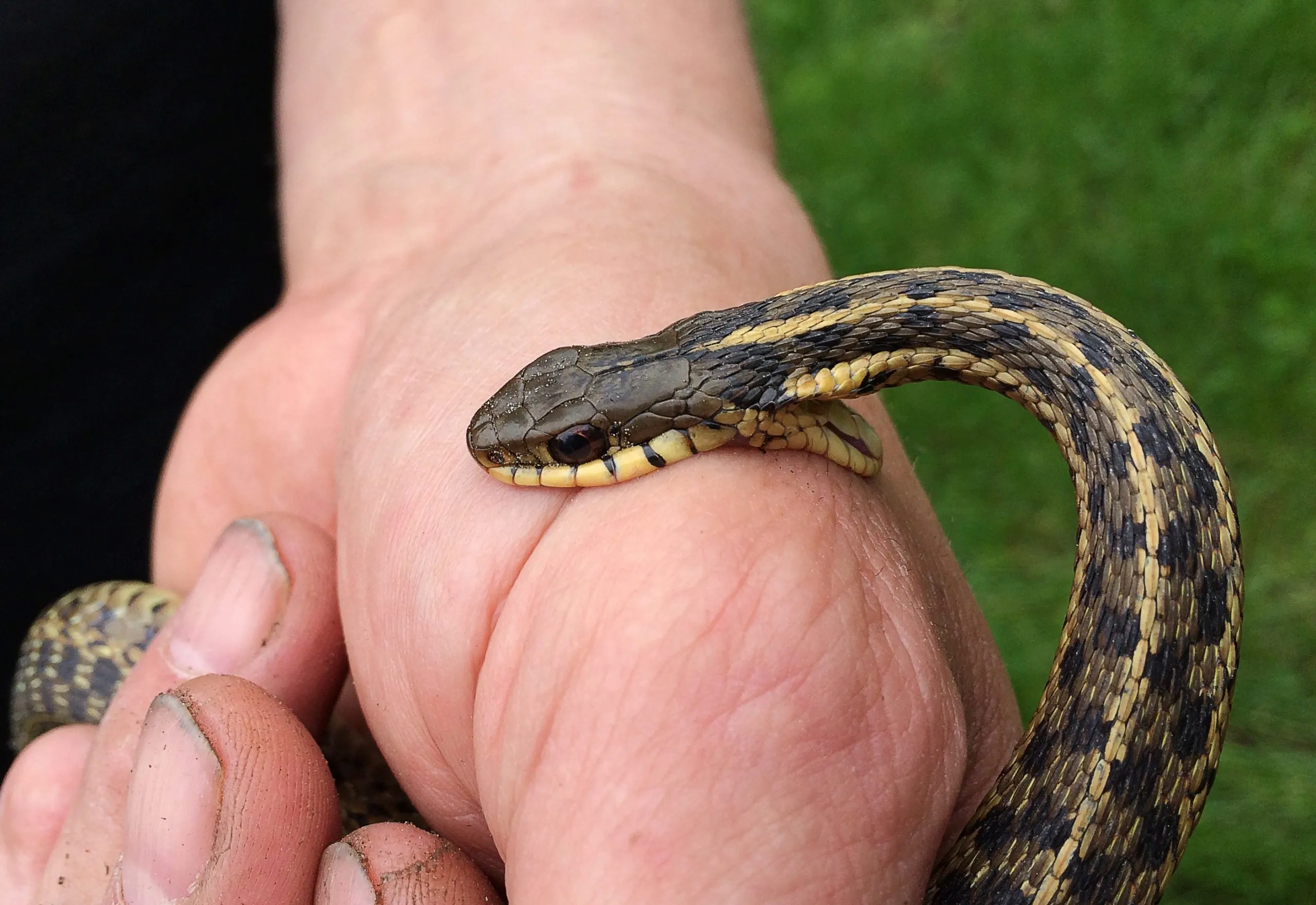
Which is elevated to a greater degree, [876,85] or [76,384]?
[876,85]

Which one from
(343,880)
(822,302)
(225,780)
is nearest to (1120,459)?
(822,302)

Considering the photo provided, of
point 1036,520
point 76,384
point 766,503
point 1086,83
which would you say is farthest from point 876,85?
point 766,503

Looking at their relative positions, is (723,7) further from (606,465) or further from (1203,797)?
(1203,797)

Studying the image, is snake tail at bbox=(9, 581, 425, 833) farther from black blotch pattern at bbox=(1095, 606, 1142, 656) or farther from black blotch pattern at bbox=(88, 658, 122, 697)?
black blotch pattern at bbox=(1095, 606, 1142, 656)

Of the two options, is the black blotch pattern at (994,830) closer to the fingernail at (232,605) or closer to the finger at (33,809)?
the fingernail at (232,605)

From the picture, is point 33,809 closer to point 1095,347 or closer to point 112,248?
point 112,248

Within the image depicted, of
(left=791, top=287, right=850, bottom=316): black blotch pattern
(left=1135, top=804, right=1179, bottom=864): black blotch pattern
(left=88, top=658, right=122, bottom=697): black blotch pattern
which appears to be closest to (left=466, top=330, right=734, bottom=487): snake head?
(left=791, top=287, right=850, bottom=316): black blotch pattern
